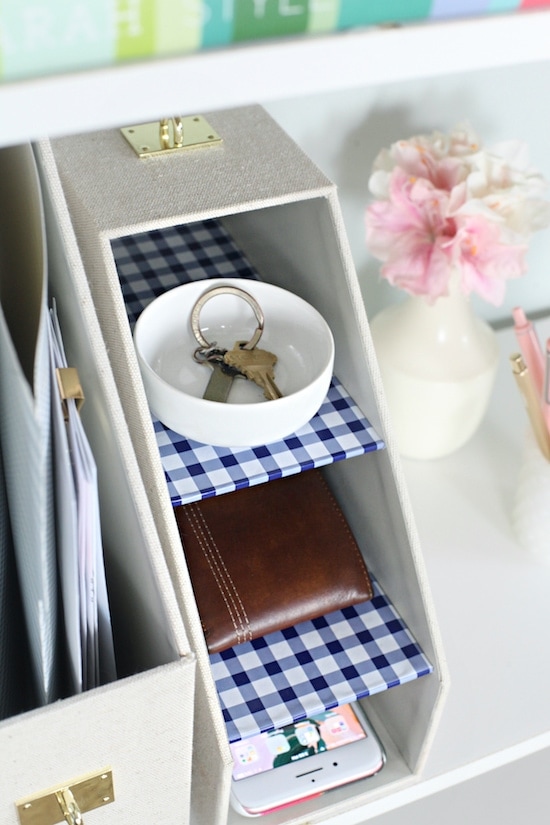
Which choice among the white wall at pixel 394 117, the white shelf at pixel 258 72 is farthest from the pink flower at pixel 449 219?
the white shelf at pixel 258 72

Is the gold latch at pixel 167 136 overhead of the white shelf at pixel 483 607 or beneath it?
overhead

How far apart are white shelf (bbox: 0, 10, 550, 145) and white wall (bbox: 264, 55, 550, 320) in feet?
2.01

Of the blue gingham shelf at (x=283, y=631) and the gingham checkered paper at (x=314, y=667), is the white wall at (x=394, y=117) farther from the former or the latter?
the gingham checkered paper at (x=314, y=667)

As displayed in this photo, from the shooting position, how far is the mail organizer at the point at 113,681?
536 millimetres

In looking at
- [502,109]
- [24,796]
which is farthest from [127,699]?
[502,109]

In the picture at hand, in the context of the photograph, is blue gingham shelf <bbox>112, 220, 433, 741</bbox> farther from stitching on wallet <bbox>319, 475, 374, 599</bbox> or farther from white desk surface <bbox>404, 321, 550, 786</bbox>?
white desk surface <bbox>404, 321, 550, 786</bbox>

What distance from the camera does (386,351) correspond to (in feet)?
3.15

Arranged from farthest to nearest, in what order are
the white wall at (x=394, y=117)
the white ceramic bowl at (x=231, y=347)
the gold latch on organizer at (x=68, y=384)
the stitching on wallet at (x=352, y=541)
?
the white wall at (x=394, y=117) → the stitching on wallet at (x=352, y=541) → the white ceramic bowl at (x=231, y=347) → the gold latch on organizer at (x=68, y=384)

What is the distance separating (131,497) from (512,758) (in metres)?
0.45

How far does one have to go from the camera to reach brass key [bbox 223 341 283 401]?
0.66m

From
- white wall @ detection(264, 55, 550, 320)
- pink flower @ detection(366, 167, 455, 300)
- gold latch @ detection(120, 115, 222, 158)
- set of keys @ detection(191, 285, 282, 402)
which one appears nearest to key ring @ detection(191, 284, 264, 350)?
set of keys @ detection(191, 285, 282, 402)

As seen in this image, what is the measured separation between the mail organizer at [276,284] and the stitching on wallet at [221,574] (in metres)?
0.04

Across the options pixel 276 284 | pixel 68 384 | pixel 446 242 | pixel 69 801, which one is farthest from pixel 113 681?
pixel 446 242

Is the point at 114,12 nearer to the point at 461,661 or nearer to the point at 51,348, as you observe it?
the point at 51,348
